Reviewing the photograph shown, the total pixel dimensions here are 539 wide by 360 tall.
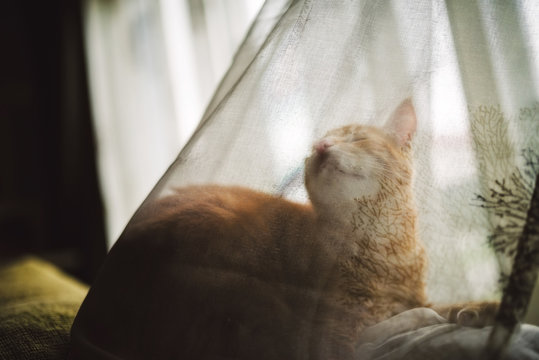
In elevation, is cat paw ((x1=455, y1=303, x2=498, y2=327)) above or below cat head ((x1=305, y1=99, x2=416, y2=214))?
below

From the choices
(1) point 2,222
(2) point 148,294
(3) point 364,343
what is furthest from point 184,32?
(1) point 2,222

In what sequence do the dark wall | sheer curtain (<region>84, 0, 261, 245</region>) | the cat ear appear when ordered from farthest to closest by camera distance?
1. the dark wall
2. sheer curtain (<region>84, 0, 261, 245</region>)
3. the cat ear

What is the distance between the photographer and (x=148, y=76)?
2047 mm

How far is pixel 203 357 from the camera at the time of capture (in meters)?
0.53

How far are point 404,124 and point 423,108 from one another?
0.04m

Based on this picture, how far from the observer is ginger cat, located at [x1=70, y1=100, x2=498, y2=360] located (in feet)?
1.72

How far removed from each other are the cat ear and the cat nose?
0.09 meters

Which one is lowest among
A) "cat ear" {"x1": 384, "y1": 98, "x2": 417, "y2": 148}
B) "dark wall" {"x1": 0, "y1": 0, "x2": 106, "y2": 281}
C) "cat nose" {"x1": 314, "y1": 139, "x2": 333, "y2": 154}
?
"dark wall" {"x1": 0, "y1": 0, "x2": 106, "y2": 281}

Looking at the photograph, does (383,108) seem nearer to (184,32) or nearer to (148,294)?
(148,294)

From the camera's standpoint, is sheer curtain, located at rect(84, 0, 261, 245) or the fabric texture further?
sheer curtain, located at rect(84, 0, 261, 245)

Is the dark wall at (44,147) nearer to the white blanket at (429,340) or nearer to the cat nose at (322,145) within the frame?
the cat nose at (322,145)

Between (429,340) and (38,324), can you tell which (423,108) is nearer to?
(429,340)

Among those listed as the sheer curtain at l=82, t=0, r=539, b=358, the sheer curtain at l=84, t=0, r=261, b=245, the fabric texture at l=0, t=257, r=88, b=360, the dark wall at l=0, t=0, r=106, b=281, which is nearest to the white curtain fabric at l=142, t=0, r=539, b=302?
the sheer curtain at l=82, t=0, r=539, b=358

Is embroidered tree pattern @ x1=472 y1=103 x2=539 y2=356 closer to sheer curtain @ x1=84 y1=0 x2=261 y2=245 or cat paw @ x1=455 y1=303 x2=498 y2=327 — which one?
cat paw @ x1=455 y1=303 x2=498 y2=327
